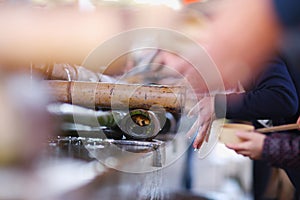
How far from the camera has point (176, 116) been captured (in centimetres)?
69

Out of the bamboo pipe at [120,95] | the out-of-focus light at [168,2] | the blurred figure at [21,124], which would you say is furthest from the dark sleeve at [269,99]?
the blurred figure at [21,124]

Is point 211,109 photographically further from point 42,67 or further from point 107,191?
point 107,191

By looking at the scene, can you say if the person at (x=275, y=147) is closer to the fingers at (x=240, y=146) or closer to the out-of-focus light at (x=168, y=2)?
the fingers at (x=240, y=146)

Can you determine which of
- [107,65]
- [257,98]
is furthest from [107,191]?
[257,98]

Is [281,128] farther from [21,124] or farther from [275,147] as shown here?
[21,124]

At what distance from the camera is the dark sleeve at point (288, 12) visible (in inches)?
27.8

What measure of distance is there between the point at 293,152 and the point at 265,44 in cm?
19

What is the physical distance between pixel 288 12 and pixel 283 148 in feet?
0.78

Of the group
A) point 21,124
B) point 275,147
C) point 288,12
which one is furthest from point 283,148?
point 21,124

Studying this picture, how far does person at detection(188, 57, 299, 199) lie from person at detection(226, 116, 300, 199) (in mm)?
24

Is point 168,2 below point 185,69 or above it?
above

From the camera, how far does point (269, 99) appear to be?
0.67 metres

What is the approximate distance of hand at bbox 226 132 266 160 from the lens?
67cm

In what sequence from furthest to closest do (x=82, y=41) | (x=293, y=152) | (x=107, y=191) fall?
(x=107, y=191) < (x=82, y=41) < (x=293, y=152)
